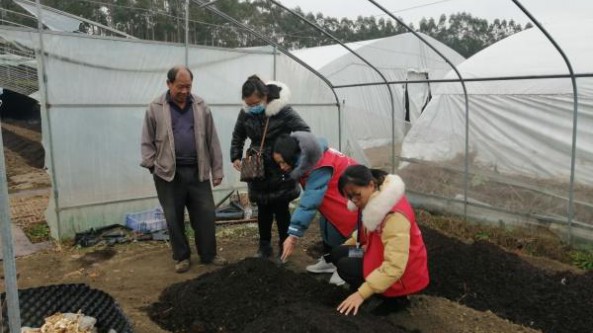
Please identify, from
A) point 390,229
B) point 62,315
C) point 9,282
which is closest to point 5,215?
point 9,282

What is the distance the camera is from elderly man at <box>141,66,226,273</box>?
413 cm

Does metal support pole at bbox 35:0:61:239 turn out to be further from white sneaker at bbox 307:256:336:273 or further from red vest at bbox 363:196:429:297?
red vest at bbox 363:196:429:297

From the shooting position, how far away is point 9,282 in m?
1.62

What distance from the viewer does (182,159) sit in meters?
4.21

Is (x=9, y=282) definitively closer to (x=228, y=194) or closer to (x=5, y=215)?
(x=5, y=215)

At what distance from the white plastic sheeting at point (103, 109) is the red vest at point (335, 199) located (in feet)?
10.3

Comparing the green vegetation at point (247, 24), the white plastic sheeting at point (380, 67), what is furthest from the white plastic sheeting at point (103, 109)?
the white plastic sheeting at point (380, 67)

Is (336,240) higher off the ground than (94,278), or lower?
higher

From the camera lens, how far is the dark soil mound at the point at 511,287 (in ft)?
10.8

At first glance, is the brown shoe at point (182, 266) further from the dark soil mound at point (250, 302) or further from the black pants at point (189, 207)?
the dark soil mound at point (250, 302)

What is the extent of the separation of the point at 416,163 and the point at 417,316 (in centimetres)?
372

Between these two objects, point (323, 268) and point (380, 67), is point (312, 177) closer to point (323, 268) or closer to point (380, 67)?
point (323, 268)

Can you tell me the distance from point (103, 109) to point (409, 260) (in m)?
4.14

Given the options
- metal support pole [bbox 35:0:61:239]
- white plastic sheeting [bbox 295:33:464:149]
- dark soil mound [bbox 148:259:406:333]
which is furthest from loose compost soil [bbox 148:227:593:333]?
white plastic sheeting [bbox 295:33:464:149]
